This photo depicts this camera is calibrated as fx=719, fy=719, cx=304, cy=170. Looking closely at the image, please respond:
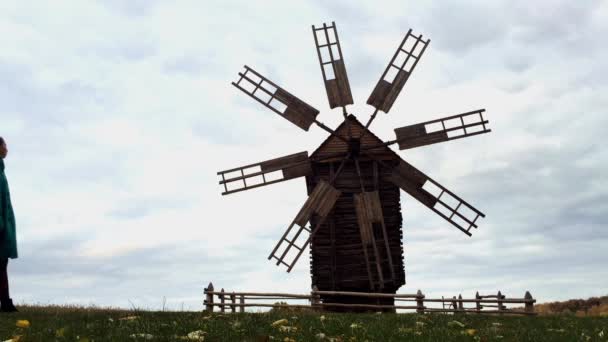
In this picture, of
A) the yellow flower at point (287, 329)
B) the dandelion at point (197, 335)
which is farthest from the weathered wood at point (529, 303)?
the dandelion at point (197, 335)

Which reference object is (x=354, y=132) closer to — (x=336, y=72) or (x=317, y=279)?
(x=336, y=72)

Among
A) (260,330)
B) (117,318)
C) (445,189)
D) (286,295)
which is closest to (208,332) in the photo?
(260,330)

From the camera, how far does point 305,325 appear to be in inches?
526

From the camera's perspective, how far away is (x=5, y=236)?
15.9 metres

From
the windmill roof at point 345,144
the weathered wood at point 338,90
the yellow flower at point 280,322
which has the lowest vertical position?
the yellow flower at point 280,322

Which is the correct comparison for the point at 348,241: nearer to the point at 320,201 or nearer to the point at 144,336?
the point at 320,201

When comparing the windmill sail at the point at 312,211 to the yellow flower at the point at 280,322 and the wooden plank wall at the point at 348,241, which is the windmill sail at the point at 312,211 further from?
the yellow flower at the point at 280,322

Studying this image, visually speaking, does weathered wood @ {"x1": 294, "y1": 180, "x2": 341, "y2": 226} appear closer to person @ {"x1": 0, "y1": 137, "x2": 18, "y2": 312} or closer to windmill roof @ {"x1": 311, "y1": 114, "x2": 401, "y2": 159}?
windmill roof @ {"x1": 311, "y1": 114, "x2": 401, "y2": 159}

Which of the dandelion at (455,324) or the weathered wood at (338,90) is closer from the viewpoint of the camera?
the dandelion at (455,324)

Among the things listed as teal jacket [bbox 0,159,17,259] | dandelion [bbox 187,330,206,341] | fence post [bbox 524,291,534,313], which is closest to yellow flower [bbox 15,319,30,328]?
dandelion [bbox 187,330,206,341]

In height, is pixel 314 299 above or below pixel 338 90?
below

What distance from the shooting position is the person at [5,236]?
52.2 feet

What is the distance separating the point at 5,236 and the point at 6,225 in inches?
9.6

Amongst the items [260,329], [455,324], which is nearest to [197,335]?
[260,329]
